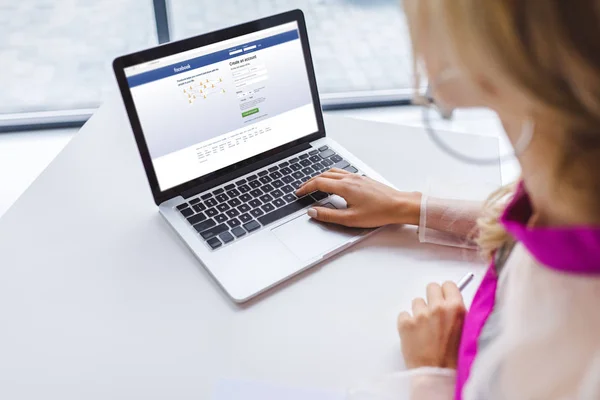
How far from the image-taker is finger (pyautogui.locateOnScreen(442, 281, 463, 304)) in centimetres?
74

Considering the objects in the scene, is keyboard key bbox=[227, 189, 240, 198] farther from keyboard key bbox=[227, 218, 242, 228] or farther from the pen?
the pen

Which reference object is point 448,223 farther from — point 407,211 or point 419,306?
point 419,306

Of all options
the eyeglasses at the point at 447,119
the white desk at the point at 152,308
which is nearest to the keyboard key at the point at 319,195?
the white desk at the point at 152,308

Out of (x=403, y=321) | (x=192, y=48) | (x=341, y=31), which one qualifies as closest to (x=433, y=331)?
(x=403, y=321)

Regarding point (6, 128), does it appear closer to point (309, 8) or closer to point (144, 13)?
point (144, 13)

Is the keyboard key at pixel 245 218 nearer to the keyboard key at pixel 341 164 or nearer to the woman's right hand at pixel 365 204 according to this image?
the woman's right hand at pixel 365 204

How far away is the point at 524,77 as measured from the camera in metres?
0.37

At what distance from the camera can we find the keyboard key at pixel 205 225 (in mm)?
844

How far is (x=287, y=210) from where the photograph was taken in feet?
2.88

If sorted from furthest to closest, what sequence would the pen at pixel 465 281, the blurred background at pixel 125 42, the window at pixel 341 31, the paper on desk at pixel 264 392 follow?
1. the window at pixel 341 31
2. the blurred background at pixel 125 42
3. the pen at pixel 465 281
4. the paper on desk at pixel 264 392

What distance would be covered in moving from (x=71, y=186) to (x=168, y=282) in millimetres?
281

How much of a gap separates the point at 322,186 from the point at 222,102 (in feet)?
0.66

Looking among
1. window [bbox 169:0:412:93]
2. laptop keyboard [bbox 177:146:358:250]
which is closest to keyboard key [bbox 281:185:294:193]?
laptop keyboard [bbox 177:146:358:250]

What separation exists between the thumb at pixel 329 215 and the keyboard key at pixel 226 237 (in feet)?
0.38
